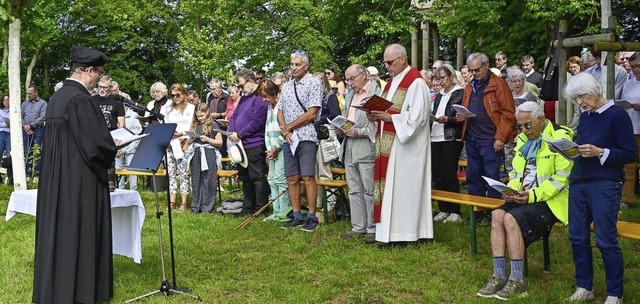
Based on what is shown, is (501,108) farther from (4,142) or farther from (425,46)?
(425,46)

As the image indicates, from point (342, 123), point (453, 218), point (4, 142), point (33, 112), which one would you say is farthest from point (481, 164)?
point (4, 142)

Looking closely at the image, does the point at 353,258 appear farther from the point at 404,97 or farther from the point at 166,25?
the point at 166,25

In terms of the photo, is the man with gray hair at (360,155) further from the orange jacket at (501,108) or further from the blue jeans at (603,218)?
the blue jeans at (603,218)

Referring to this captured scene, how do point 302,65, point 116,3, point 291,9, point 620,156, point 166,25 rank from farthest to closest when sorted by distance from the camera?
point 166,25 < point 116,3 < point 291,9 < point 302,65 < point 620,156

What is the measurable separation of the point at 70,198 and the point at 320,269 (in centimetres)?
232

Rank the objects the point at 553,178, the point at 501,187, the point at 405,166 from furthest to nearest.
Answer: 1. the point at 405,166
2. the point at 553,178
3. the point at 501,187

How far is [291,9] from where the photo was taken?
24219 mm

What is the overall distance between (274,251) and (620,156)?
3694 millimetres

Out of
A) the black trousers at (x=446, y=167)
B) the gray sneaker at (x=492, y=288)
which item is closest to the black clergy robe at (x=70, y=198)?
the gray sneaker at (x=492, y=288)

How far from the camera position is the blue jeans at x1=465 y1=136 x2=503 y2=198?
7.91 m

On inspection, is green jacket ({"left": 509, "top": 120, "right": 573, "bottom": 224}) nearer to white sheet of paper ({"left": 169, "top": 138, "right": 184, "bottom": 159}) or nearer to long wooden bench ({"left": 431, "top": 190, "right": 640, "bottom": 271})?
long wooden bench ({"left": 431, "top": 190, "right": 640, "bottom": 271})

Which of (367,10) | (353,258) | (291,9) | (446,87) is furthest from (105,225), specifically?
(291,9)

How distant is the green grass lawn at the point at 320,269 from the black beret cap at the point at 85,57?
186 cm

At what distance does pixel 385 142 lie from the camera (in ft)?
24.0
